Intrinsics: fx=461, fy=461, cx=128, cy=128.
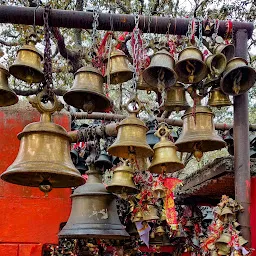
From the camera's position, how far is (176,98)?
430cm

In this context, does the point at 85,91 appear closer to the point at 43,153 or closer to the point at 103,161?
the point at 43,153

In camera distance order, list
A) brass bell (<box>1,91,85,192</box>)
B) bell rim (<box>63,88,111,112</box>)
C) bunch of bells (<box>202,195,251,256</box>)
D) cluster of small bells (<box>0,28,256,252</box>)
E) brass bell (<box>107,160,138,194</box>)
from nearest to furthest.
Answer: brass bell (<box>1,91,85,192</box>)
cluster of small bells (<box>0,28,256,252</box>)
bell rim (<box>63,88,111,112</box>)
bunch of bells (<box>202,195,251,256</box>)
brass bell (<box>107,160,138,194</box>)

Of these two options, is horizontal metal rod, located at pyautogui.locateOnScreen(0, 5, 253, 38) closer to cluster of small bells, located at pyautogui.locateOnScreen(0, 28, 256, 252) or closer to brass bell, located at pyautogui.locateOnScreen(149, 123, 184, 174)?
cluster of small bells, located at pyautogui.locateOnScreen(0, 28, 256, 252)

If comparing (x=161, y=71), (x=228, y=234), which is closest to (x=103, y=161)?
(x=161, y=71)

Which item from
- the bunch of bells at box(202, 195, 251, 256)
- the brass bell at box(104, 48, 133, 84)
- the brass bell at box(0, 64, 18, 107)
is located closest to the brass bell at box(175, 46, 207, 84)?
the brass bell at box(104, 48, 133, 84)

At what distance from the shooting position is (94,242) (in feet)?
21.6

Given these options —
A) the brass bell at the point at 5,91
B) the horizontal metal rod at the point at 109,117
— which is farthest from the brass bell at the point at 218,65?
the horizontal metal rod at the point at 109,117

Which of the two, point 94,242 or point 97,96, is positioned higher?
point 97,96

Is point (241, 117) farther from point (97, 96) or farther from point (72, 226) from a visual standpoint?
point (72, 226)

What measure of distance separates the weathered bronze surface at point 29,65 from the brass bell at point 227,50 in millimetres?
1564

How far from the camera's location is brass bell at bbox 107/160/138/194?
15.5 feet

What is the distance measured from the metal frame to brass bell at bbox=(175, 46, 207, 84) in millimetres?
395

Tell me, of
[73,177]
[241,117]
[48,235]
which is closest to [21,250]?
[48,235]

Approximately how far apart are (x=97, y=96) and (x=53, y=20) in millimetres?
842
